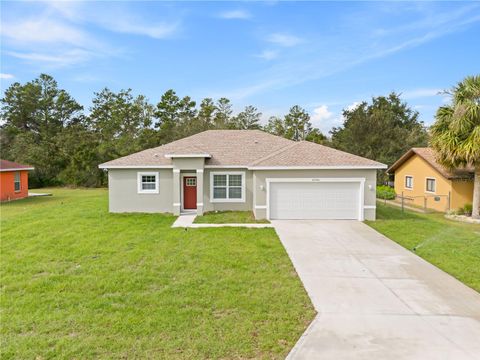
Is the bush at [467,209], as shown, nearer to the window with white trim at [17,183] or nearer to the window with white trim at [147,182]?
the window with white trim at [147,182]

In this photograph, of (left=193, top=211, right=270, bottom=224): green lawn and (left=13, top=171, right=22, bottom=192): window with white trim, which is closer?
(left=193, top=211, right=270, bottom=224): green lawn

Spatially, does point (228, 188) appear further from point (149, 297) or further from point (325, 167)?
point (149, 297)

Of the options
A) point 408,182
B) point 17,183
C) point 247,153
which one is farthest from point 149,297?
point 17,183

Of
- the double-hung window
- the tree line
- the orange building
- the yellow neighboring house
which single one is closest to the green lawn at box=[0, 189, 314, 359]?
the double-hung window

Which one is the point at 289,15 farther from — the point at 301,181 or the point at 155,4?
the point at 301,181

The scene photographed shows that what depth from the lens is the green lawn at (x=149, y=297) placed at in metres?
4.86

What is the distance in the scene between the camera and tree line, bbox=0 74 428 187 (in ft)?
115

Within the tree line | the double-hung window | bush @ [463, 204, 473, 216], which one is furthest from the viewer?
the tree line

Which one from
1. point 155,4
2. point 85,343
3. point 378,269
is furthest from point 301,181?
point 85,343

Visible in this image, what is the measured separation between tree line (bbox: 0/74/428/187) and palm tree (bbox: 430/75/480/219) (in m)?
16.1

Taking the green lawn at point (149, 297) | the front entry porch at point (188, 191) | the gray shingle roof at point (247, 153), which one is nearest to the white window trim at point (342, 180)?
the gray shingle roof at point (247, 153)

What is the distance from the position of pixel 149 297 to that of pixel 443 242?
10.4m

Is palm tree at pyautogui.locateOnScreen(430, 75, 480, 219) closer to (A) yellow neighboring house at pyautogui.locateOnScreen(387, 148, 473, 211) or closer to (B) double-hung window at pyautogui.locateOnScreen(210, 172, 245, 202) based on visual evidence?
(A) yellow neighboring house at pyautogui.locateOnScreen(387, 148, 473, 211)

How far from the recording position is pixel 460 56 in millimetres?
17234
